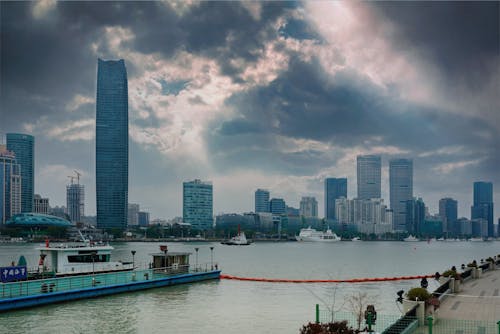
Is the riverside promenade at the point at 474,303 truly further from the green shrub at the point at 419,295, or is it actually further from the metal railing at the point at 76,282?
the metal railing at the point at 76,282

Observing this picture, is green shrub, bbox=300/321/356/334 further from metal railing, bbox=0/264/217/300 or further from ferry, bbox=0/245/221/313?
metal railing, bbox=0/264/217/300

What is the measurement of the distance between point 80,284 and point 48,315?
927 centimetres

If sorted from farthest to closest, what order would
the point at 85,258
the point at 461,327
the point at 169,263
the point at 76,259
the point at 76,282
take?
the point at 169,263, the point at 85,258, the point at 76,259, the point at 76,282, the point at 461,327

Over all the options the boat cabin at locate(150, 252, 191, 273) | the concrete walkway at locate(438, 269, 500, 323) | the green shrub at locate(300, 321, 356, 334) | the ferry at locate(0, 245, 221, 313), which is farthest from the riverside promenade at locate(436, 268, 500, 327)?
the boat cabin at locate(150, 252, 191, 273)

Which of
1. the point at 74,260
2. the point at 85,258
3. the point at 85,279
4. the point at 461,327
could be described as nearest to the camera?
the point at 461,327

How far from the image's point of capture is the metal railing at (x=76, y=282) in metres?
46.2

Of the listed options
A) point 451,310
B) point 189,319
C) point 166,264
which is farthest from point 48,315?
point 451,310

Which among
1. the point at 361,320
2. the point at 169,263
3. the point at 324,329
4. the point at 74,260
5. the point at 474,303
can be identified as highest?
the point at 324,329

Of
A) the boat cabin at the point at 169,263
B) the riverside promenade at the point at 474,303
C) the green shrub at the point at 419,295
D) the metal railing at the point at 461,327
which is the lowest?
the boat cabin at the point at 169,263

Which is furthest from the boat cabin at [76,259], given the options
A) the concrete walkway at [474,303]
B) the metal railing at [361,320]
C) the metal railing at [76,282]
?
the concrete walkway at [474,303]

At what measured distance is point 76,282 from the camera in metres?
52.5

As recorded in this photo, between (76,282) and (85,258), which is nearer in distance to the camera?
(76,282)

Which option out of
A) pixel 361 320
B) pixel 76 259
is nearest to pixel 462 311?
pixel 361 320

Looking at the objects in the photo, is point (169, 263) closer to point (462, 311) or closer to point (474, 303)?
point (474, 303)
